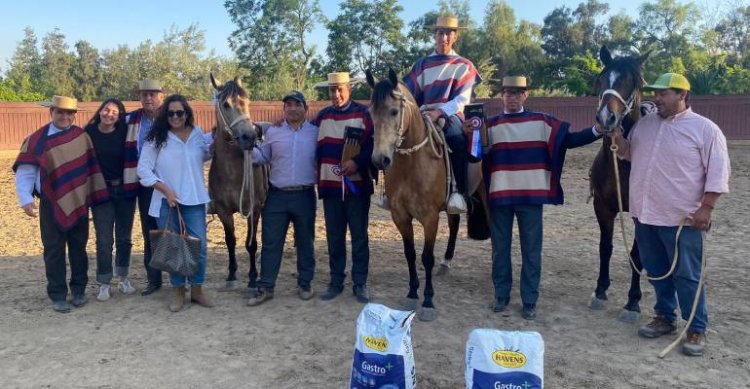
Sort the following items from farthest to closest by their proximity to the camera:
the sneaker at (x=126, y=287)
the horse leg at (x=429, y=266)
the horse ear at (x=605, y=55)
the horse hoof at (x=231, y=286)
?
1. the horse hoof at (x=231, y=286)
2. the sneaker at (x=126, y=287)
3. the horse leg at (x=429, y=266)
4. the horse ear at (x=605, y=55)

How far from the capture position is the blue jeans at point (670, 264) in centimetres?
398

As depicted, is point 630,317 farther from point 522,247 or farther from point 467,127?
point 467,127

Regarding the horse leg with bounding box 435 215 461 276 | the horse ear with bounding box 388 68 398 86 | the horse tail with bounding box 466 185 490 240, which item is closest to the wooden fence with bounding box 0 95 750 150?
the horse leg with bounding box 435 215 461 276

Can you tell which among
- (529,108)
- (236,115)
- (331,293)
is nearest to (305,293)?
(331,293)

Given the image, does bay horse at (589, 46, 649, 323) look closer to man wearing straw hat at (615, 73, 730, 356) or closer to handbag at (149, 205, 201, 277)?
man wearing straw hat at (615, 73, 730, 356)

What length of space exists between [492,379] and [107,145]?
424 cm

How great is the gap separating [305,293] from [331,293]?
25cm

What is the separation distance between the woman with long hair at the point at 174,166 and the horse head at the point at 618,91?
337 cm

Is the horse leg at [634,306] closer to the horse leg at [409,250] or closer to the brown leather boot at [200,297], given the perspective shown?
the horse leg at [409,250]

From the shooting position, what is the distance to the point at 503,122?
4777mm

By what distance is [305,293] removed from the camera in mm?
5441

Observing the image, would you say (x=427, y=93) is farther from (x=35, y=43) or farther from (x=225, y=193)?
(x=35, y=43)

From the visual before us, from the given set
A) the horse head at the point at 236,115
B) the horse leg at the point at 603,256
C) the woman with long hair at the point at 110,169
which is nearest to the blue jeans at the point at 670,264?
the horse leg at the point at 603,256

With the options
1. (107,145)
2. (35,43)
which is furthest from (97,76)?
(107,145)
